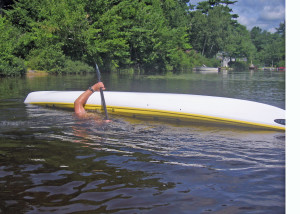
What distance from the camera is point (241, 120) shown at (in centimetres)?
509

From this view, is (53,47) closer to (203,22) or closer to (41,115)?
(41,115)

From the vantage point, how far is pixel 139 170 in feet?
10.2

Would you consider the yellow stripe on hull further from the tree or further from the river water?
the tree

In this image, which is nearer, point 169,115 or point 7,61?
point 169,115

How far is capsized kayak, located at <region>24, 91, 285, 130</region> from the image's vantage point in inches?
199

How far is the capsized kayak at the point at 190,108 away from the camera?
5043mm

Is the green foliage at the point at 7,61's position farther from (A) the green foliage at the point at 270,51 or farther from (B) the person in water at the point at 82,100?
(A) the green foliage at the point at 270,51

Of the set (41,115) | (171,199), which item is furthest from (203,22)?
(171,199)

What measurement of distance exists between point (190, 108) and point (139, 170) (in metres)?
2.68

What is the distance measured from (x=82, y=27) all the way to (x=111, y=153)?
18.3m

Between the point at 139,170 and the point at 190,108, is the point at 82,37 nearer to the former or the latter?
the point at 190,108

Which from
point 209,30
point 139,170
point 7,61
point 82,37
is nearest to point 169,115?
point 139,170

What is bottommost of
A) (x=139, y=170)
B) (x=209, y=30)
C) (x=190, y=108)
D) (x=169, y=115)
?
(x=139, y=170)

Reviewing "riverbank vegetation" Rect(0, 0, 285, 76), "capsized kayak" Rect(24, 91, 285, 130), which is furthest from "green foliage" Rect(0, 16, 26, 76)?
"capsized kayak" Rect(24, 91, 285, 130)
